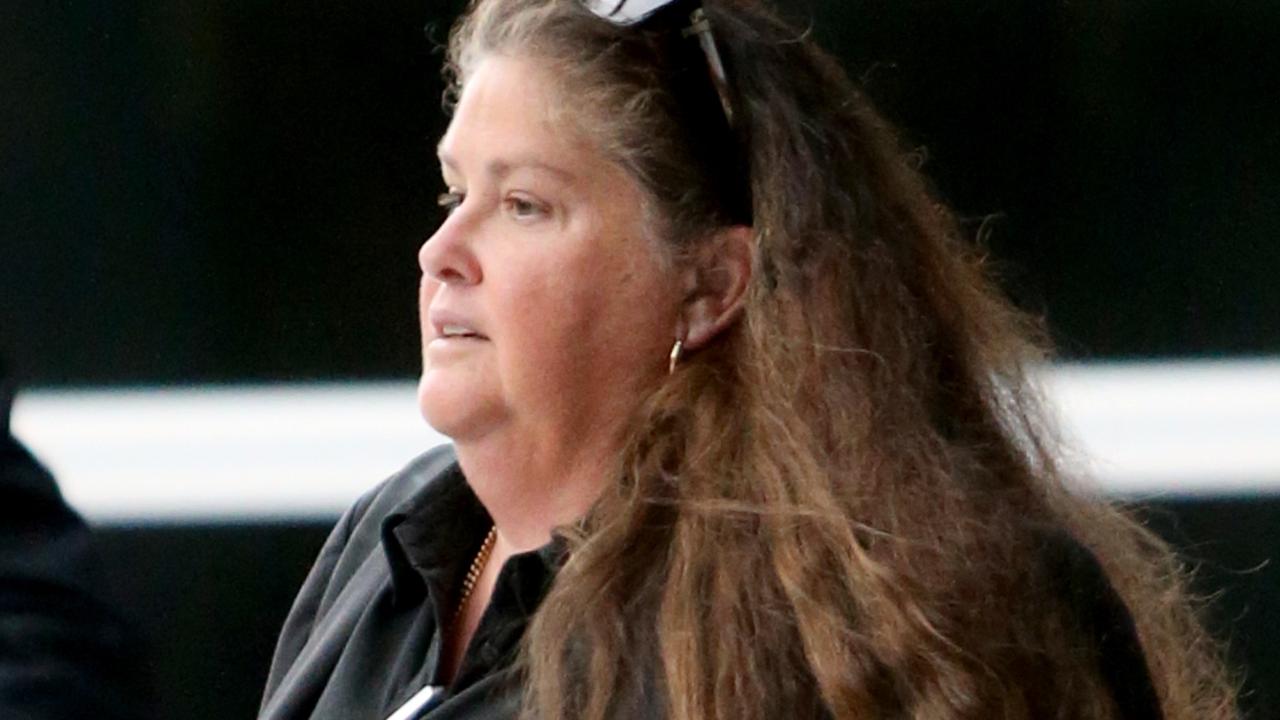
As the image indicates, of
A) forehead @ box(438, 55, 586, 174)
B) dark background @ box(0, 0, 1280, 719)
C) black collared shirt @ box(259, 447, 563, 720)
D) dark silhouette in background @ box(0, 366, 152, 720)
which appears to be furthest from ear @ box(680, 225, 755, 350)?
dark background @ box(0, 0, 1280, 719)

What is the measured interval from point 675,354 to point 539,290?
136 mm

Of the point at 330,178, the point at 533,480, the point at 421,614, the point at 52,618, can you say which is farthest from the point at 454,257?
the point at 330,178

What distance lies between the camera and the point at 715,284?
200cm

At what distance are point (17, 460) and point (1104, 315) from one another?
199cm

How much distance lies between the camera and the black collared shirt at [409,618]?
1942mm

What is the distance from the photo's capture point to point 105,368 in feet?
9.68

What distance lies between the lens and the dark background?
292 cm

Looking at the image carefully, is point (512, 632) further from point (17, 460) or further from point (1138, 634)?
point (17, 460)

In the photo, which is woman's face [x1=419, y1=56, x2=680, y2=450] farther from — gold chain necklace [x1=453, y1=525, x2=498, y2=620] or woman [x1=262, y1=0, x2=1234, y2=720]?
gold chain necklace [x1=453, y1=525, x2=498, y2=620]

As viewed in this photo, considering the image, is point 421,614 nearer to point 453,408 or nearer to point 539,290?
point 453,408

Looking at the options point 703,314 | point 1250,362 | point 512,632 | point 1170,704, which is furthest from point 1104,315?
point 512,632

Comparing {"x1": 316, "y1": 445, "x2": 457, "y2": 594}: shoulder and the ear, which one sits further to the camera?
{"x1": 316, "y1": 445, "x2": 457, "y2": 594}: shoulder

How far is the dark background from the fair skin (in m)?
0.94

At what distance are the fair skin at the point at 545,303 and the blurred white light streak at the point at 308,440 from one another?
0.98 metres
